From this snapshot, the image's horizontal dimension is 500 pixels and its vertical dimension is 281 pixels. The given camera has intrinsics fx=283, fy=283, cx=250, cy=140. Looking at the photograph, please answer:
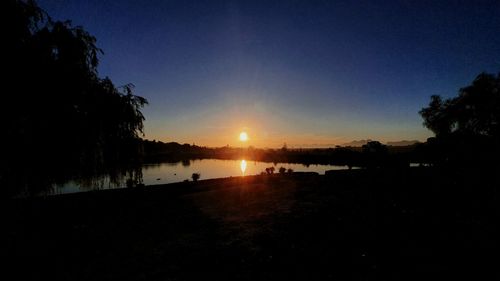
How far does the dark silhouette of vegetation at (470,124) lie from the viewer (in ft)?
115

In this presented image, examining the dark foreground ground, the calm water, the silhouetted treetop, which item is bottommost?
the calm water

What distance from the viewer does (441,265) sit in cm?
544

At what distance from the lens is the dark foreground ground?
5744 millimetres

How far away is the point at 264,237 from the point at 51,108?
8173 millimetres

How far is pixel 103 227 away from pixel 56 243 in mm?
1728

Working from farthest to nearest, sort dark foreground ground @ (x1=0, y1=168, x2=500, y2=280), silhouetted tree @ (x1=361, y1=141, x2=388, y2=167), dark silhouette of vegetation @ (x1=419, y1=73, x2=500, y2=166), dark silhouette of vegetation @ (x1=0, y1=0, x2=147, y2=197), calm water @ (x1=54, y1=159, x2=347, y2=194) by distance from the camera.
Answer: calm water @ (x1=54, y1=159, x2=347, y2=194), dark silhouette of vegetation @ (x1=419, y1=73, x2=500, y2=166), silhouetted tree @ (x1=361, y1=141, x2=388, y2=167), dark silhouette of vegetation @ (x1=0, y1=0, x2=147, y2=197), dark foreground ground @ (x1=0, y1=168, x2=500, y2=280)

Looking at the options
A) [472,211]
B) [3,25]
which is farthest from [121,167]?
[472,211]

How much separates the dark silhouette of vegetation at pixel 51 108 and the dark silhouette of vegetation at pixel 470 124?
1411 inches

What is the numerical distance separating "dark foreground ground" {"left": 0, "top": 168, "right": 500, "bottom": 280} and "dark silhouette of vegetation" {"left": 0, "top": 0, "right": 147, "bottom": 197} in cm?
212

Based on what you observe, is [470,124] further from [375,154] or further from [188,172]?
[188,172]

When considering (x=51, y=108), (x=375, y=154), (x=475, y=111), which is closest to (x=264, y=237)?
(x=51, y=108)

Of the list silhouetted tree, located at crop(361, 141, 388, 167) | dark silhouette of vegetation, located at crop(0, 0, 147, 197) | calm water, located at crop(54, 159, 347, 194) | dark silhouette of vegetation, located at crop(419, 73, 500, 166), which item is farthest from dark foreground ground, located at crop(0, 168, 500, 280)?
calm water, located at crop(54, 159, 347, 194)

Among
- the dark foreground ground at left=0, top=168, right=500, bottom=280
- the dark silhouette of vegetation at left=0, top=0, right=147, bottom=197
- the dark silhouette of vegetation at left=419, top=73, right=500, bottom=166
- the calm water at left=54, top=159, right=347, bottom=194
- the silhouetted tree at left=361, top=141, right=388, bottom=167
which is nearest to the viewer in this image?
the dark foreground ground at left=0, top=168, right=500, bottom=280

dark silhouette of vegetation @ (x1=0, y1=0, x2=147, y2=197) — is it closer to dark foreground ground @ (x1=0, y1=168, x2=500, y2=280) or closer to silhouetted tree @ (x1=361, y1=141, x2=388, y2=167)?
dark foreground ground @ (x1=0, y1=168, x2=500, y2=280)
